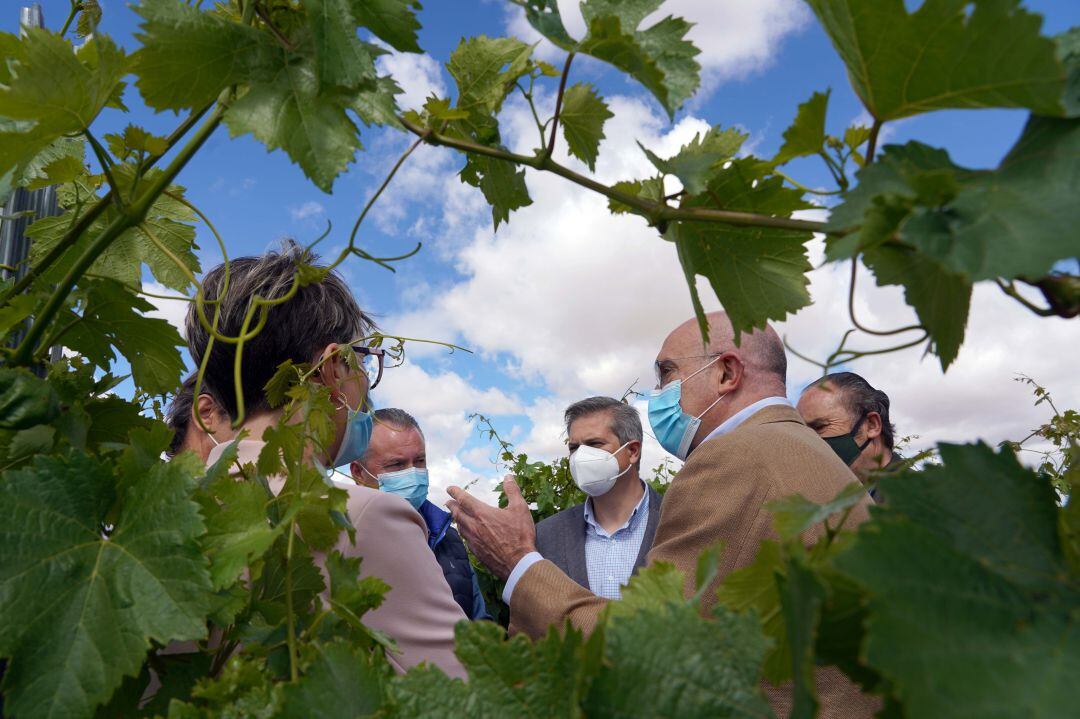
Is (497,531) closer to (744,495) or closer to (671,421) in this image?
(671,421)

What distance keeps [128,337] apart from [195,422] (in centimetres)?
176

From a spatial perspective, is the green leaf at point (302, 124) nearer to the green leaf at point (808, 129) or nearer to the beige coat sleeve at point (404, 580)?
the green leaf at point (808, 129)

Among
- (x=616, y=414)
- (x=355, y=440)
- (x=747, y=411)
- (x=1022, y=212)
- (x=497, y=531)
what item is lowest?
(x=1022, y=212)

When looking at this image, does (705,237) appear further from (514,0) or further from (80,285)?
(80,285)

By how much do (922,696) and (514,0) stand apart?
65 cm

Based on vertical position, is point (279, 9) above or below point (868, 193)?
above

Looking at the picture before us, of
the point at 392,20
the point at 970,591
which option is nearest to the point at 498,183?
the point at 392,20

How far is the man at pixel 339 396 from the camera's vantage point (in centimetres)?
161

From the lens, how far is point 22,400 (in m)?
0.91

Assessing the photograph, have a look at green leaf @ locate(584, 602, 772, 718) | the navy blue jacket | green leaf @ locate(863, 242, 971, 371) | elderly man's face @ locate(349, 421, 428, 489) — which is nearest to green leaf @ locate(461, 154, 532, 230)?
green leaf @ locate(863, 242, 971, 371)

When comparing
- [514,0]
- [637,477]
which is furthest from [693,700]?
[637,477]

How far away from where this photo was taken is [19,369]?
3.06 feet

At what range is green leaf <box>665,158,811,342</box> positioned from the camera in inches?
31.4

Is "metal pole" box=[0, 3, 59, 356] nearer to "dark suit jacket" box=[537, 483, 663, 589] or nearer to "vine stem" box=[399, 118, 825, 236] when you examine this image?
"vine stem" box=[399, 118, 825, 236]
